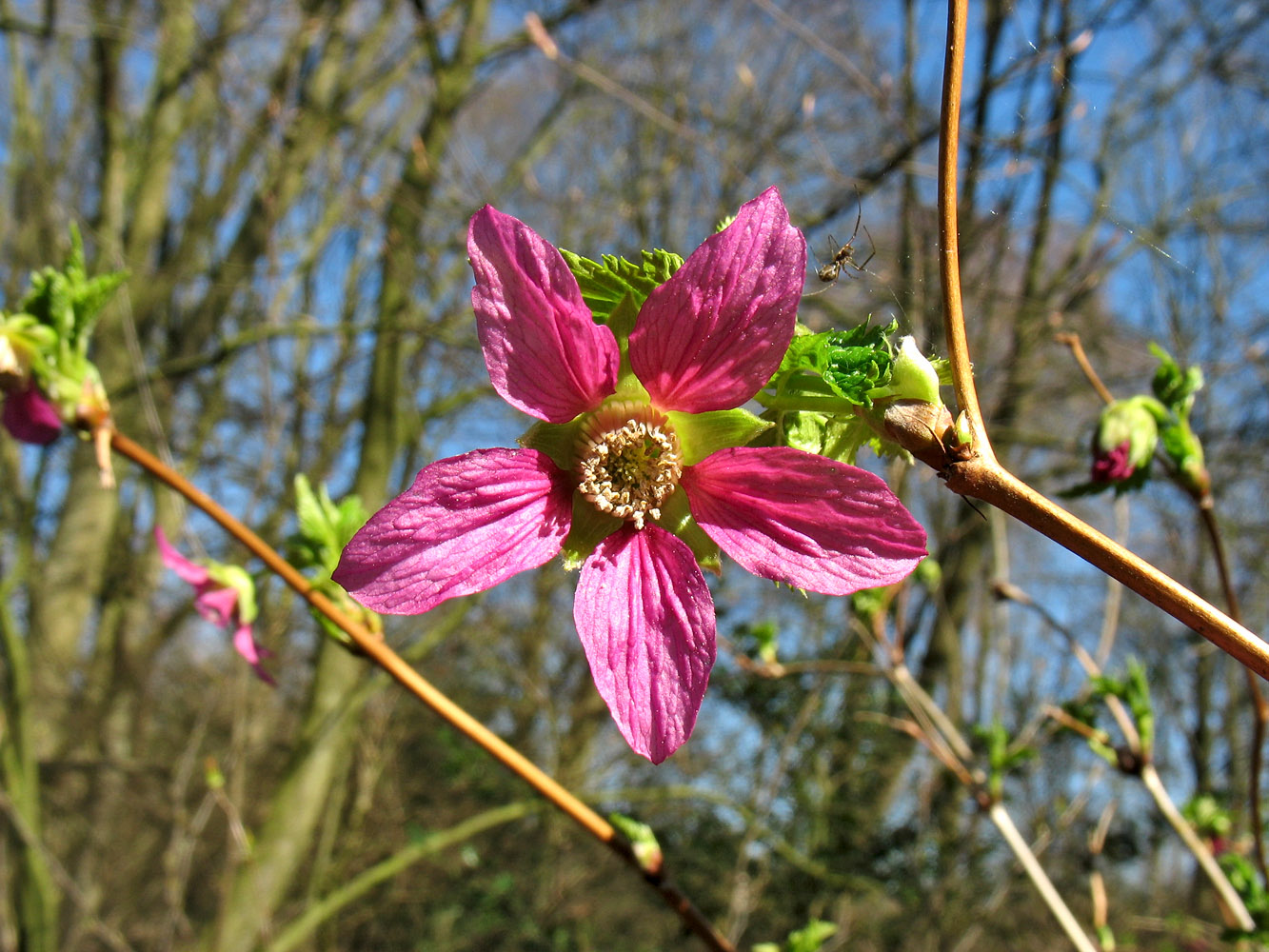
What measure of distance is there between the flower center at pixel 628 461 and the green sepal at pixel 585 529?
0.01 metres

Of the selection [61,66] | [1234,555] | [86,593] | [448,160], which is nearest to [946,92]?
[448,160]

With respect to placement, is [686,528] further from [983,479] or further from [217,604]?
[217,604]

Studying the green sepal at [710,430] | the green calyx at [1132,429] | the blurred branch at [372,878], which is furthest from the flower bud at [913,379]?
the blurred branch at [372,878]

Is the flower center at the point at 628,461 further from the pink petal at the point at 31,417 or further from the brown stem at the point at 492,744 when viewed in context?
the pink petal at the point at 31,417

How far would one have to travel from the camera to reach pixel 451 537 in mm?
648

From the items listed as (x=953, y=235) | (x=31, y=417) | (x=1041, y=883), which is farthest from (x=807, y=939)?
(x=31, y=417)

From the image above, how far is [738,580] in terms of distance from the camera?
5.28 meters

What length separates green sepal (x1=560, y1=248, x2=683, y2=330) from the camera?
65 cm

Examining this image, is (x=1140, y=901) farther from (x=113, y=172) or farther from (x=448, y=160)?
(x=113, y=172)

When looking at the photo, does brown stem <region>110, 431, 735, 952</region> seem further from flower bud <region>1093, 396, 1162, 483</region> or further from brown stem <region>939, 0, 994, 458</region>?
flower bud <region>1093, 396, 1162, 483</region>

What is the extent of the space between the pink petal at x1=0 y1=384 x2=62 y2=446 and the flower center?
29.2 inches

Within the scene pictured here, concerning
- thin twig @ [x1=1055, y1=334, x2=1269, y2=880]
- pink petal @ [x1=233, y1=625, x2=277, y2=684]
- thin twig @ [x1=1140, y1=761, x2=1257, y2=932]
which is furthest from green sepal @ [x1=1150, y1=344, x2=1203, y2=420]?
pink petal @ [x1=233, y1=625, x2=277, y2=684]

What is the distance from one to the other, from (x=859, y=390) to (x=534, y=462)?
264mm

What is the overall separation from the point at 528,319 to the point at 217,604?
0.83 meters
